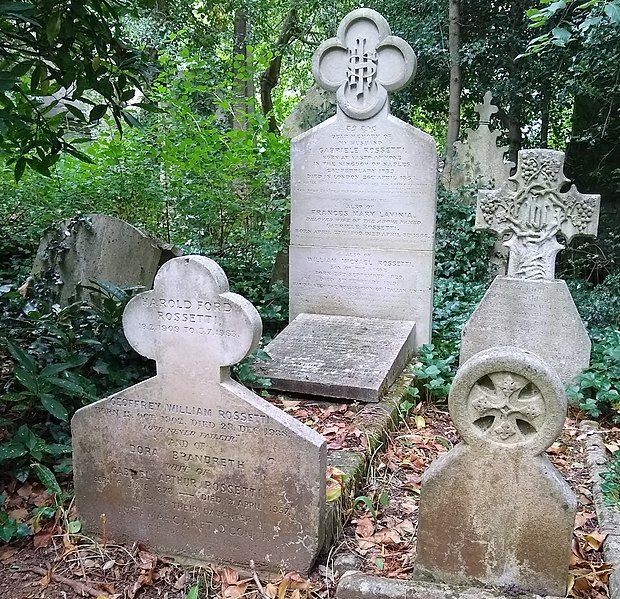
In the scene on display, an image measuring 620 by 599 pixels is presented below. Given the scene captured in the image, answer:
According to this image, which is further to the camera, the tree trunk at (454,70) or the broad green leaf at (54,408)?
the tree trunk at (454,70)

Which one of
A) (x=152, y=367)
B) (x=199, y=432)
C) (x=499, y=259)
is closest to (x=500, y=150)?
(x=499, y=259)

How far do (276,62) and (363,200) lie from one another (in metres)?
9.05

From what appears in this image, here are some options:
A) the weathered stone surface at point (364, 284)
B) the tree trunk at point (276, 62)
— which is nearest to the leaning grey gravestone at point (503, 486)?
the weathered stone surface at point (364, 284)

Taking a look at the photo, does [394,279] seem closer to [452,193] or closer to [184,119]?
[184,119]

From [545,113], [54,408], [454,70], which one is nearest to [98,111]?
[54,408]

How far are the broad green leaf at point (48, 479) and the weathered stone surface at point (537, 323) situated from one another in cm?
300

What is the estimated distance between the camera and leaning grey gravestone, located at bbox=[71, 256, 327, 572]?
2.72 meters

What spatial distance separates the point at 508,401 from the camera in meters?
2.38

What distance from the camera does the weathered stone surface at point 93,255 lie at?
4918 millimetres

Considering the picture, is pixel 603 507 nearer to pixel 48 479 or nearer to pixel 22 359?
pixel 48 479

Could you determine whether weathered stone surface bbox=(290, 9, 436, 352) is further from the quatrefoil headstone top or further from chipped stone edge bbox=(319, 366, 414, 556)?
chipped stone edge bbox=(319, 366, 414, 556)

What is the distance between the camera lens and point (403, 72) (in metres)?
Result: 5.43

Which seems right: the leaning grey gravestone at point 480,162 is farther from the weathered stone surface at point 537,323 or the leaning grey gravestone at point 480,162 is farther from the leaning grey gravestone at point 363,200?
the weathered stone surface at point 537,323

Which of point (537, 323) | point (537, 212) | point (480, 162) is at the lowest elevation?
point (537, 323)
